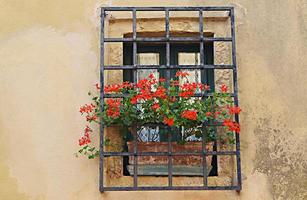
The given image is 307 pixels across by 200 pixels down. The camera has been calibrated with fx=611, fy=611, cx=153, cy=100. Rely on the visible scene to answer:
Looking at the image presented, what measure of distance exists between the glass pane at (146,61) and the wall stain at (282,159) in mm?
910

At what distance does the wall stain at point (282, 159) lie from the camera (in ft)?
14.3

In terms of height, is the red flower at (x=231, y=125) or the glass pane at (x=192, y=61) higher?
the glass pane at (x=192, y=61)

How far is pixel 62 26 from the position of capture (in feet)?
15.1

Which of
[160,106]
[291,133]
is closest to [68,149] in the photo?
[160,106]

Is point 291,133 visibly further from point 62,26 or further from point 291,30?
point 62,26

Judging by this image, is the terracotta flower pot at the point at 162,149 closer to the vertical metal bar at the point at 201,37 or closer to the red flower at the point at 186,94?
the red flower at the point at 186,94

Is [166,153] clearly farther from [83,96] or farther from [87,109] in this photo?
[83,96]

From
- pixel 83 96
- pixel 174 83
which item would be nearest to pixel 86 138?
pixel 83 96

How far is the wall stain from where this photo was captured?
4371 mm

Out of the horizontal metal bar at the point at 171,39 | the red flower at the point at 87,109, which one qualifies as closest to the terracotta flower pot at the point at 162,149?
the red flower at the point at 87,109

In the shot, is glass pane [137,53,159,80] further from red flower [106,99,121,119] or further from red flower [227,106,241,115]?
red flower [227,106,241,115]

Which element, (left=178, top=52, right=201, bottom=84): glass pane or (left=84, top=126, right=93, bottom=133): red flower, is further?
(left=178, top=52, right=201, bottom=84): glass pane

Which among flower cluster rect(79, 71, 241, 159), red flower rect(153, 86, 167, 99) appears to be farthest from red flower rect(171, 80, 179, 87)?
red flower rect(153, 86, 167, 99)

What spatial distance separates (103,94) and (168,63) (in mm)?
519
